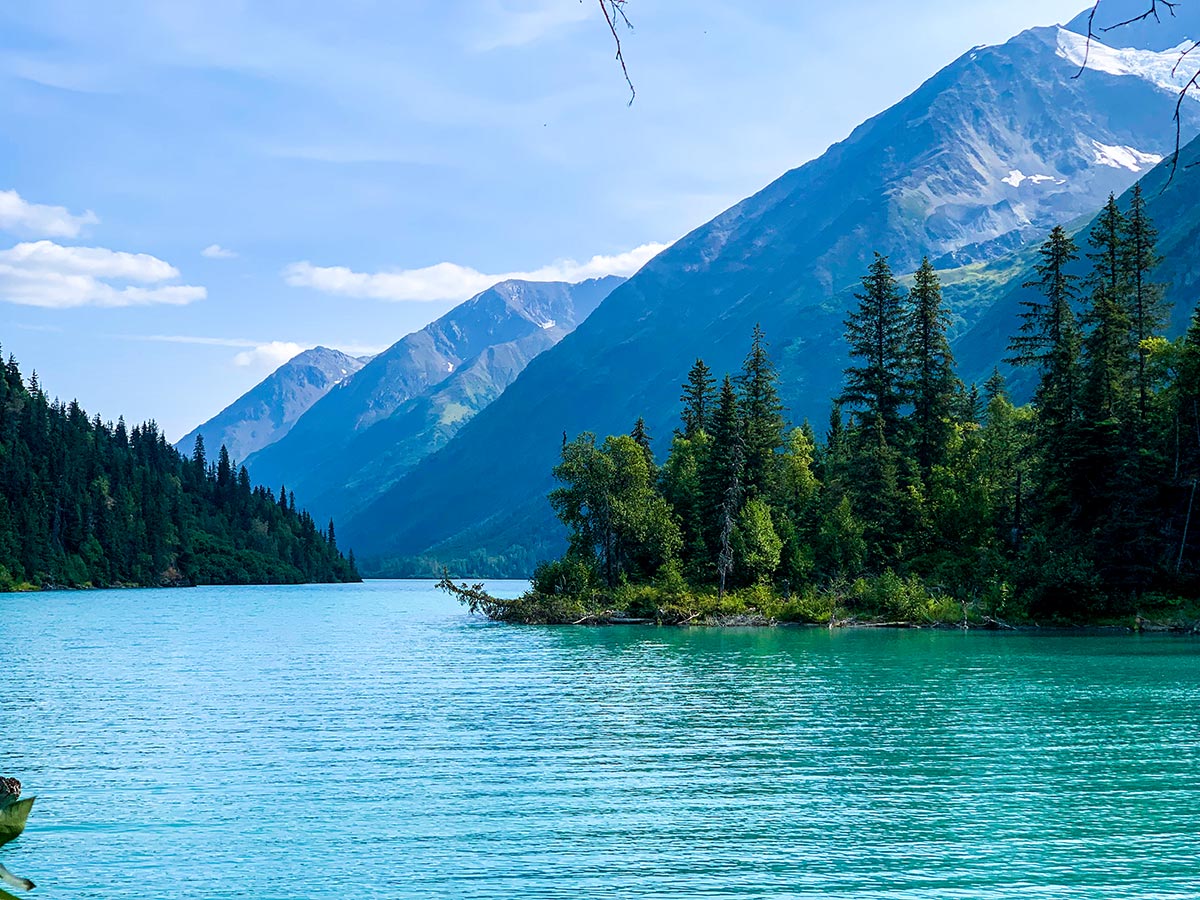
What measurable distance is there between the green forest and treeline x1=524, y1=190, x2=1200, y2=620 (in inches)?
8.6

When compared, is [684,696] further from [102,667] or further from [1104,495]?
[1104,495]

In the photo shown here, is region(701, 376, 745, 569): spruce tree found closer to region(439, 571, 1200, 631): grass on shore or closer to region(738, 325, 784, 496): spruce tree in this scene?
region(738, 325, 784, 496): spruce tree

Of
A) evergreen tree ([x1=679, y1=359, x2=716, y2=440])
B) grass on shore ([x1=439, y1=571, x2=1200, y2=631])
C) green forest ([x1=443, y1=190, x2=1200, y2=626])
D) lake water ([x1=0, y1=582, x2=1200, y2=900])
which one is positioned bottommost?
lake water ([x1=0, y1=582, x2=1200, y2=900])

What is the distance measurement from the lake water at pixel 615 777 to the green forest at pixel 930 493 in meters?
21.7

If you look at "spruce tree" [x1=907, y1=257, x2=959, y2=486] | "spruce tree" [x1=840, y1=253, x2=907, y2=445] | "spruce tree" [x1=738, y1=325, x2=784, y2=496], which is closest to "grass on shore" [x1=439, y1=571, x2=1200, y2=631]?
"spruce tree" [x1=738, y1=325, x2=784, y2=496]

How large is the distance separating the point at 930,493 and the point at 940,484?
288cm

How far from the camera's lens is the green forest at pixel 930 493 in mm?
91875

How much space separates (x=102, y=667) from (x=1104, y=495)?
256 feet

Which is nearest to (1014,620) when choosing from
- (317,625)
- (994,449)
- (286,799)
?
(994,449)

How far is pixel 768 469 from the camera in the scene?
117312 mm

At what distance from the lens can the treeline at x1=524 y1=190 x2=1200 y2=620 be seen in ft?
301

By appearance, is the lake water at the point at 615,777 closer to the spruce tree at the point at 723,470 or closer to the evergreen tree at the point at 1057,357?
the evergreen tree at the point at 1057,357

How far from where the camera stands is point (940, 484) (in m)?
110

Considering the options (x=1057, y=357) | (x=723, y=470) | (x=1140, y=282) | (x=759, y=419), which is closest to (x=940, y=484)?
(x=1057, y=357)
